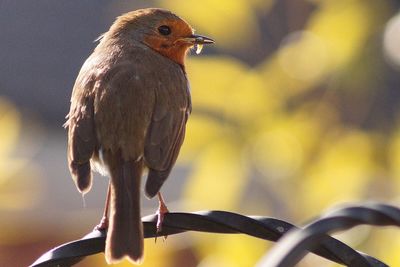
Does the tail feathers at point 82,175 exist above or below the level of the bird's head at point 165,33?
below

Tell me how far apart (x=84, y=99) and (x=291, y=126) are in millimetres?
896

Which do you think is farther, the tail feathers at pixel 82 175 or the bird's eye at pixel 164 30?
the bird's eye at pixel 164 30

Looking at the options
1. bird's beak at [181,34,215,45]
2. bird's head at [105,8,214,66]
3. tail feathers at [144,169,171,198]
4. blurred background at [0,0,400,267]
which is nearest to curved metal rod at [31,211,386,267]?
tail feathers at [144,169,171,198]

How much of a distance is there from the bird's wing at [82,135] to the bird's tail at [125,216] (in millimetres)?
115

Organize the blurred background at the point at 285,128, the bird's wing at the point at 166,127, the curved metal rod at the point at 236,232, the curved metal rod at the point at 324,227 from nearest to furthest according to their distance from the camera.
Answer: the curved metal rod at the point at 324,227 → the curved metal rod at the point at 236,232 → the bird's wing at the point at 166,127 → the blurred background at the point at 285,128

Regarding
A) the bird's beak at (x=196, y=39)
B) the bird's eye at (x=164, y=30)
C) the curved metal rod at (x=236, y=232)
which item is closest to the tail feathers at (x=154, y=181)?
the curved metal rod at (x=236, y=232)

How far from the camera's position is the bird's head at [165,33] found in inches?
184

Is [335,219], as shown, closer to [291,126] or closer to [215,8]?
[291,126]

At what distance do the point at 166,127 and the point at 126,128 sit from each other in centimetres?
18

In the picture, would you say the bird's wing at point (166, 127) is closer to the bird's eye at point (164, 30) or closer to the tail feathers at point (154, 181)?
the tail feathers at point (154, 181)

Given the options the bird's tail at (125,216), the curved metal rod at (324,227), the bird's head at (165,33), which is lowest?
the bird's tail at (125,216)

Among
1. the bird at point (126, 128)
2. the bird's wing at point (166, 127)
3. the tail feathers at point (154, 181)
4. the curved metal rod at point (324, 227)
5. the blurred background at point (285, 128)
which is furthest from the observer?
the blurred background at point (285, 128)

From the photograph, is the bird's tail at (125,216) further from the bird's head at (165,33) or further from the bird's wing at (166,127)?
the bird's head at (165,33)

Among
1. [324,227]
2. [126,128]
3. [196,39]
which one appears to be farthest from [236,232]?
[196,39]
